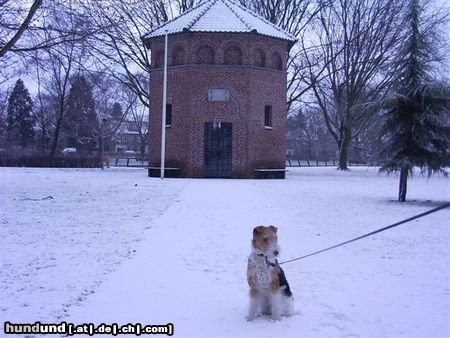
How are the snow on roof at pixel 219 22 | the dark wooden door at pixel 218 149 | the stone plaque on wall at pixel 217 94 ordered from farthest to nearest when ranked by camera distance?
1. the snow on roof at pixel 219 22
2. the dark wooden door at pixel 218 149
3. the stone plaque on wall at pixel 217 94

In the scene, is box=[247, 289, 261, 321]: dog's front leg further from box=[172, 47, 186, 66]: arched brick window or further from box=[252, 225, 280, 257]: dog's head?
box=[172, 47, 186, 66]: arched brick window

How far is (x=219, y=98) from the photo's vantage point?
3062cm

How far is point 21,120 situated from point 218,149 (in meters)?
56.7

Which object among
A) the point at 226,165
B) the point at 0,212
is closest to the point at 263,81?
the point at 226,165

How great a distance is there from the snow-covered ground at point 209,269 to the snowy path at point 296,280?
0.02 m

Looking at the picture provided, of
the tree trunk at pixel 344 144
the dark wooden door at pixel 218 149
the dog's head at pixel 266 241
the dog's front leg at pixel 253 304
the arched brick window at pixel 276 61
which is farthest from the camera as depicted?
the tree trunk at pixel 344 144

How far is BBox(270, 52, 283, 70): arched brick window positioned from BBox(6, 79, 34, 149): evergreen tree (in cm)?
5474

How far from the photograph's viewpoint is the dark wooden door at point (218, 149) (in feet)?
101

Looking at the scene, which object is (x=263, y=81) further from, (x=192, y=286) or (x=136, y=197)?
(x=192, y=286)

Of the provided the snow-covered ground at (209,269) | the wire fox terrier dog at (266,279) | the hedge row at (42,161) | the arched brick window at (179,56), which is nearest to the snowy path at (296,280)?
the snow-covered ground at (209,269)

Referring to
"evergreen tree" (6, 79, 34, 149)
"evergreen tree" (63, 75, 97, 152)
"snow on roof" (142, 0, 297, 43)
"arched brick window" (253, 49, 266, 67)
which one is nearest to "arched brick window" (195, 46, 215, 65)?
"snow on roof" (142, 0, 297, 43)

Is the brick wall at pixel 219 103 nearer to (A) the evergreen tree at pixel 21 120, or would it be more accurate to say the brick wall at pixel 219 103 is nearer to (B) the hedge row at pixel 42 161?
(B) the hedge row at pixel 42 161

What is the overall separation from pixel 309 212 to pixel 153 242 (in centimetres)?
627

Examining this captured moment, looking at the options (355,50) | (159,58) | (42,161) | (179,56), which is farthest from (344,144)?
(42,161)
